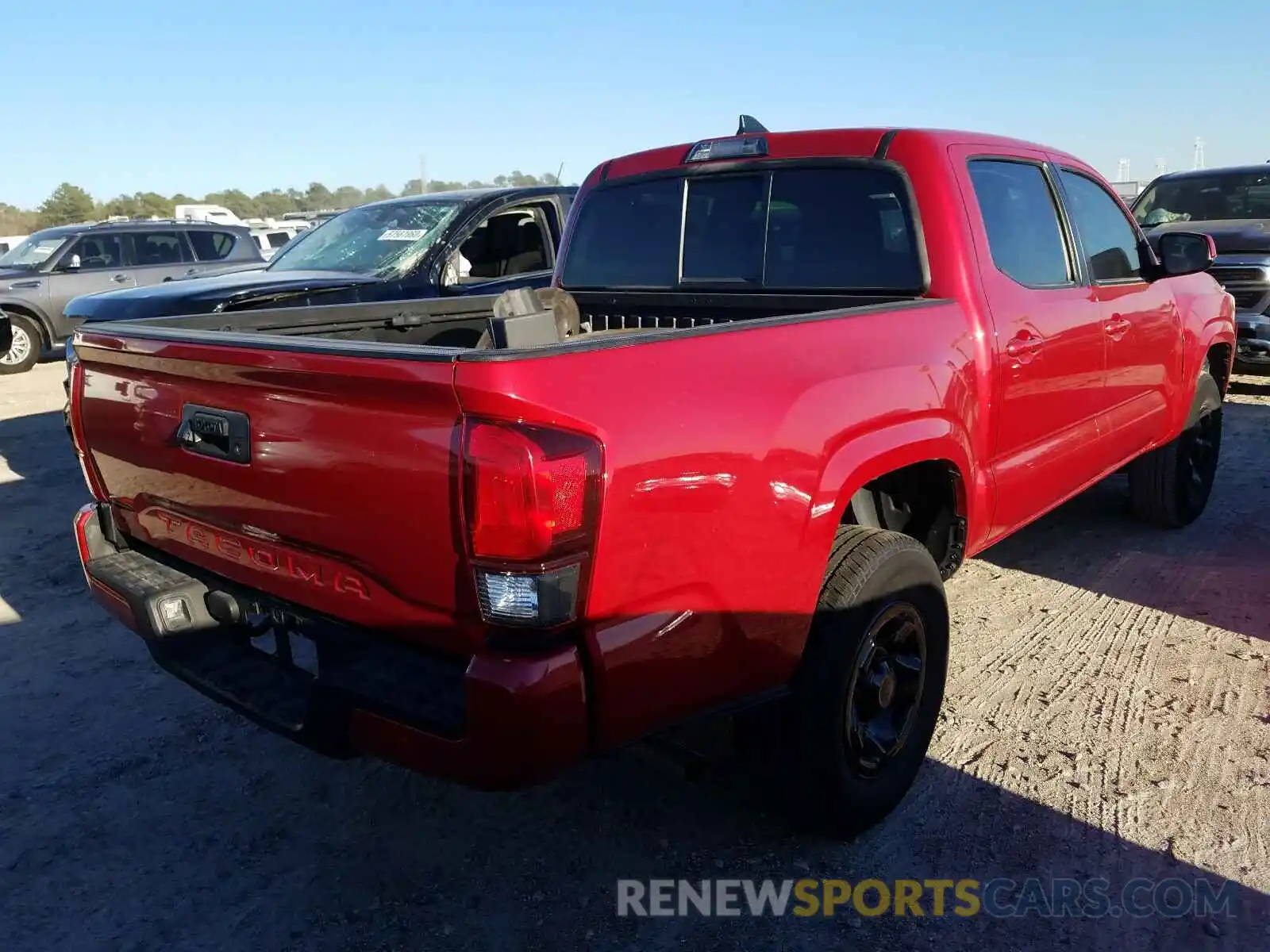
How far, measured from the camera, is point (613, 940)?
2.50 metres

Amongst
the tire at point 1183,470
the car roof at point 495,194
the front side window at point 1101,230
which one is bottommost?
the tire at point 1183,470

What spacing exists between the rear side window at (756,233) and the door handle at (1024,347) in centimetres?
43

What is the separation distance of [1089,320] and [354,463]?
10.2ft

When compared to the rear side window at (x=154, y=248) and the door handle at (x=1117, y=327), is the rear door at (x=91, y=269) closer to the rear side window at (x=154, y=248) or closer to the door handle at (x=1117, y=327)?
the rear side window at (x=154, y=248)

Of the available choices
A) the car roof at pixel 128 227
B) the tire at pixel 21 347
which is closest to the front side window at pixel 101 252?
the car roof at pixel 128 227

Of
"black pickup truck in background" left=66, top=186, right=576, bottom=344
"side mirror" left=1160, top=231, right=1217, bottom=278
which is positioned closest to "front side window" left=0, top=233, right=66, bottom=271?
"black pickup truck in background" left=66, top=186, right=576, bottom=344

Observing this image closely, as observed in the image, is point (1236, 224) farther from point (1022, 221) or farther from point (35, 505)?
point (35, 505)

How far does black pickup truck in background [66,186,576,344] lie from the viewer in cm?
634

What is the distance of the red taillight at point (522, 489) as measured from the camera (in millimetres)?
1909

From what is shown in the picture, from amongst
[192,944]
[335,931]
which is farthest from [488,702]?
[192,944]

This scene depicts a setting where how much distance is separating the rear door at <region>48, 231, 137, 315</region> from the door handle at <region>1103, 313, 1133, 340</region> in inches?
479

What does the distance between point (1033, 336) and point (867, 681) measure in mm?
1532

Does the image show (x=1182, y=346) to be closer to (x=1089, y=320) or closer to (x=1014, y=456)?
(x=1089, y=320)

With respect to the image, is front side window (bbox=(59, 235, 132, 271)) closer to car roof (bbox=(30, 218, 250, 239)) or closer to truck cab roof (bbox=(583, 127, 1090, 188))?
car roof (bbox=(30, 218, 250, 239))
